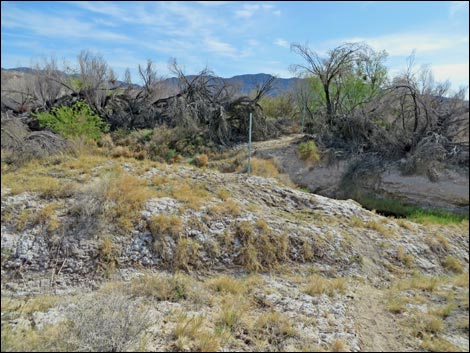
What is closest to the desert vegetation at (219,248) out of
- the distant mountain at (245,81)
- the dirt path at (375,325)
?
the dirt path at (375,325)

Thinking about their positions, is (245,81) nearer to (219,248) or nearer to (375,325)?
(219,248)

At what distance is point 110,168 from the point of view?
896 centimetres

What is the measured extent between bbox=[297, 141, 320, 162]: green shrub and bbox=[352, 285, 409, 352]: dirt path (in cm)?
904

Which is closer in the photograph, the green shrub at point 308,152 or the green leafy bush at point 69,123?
the green leafy bush at point 69,123

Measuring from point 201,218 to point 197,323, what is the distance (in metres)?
3.32

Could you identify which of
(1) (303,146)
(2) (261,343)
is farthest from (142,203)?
(1) (303,146)

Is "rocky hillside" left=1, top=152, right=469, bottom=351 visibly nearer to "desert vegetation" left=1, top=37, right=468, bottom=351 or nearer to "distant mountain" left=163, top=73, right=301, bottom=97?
"desert vegetation" left=1, top=37, right=468, bottom=351

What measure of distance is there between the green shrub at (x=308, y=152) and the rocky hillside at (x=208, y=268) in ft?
16.7

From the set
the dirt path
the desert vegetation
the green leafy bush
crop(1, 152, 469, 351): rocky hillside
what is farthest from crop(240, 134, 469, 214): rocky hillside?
the dirt path

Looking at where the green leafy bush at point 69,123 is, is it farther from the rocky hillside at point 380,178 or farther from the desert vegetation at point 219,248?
the rocky hillside at point 380,178

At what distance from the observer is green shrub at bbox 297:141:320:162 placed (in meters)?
14.6

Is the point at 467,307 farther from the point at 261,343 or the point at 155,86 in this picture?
the point at 155,86

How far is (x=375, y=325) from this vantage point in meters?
4.65

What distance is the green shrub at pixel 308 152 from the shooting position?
14570 mm
